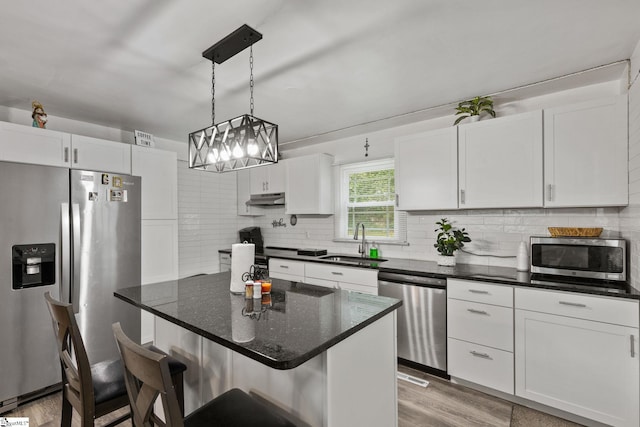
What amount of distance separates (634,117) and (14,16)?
12.6ft

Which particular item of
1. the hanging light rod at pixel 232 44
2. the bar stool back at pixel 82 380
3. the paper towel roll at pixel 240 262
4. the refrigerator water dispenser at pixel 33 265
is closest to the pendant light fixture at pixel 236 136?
the hanging light rod at pixel 232 44

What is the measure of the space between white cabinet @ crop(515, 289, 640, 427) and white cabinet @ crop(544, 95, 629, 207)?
79cm

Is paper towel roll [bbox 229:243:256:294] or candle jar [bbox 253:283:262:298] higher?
paper towel roll [bbox 229:243:256:294]

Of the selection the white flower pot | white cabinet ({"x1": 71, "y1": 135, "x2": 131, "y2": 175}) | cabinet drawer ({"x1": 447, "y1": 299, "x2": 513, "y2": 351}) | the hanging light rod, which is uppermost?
the hanging light rod

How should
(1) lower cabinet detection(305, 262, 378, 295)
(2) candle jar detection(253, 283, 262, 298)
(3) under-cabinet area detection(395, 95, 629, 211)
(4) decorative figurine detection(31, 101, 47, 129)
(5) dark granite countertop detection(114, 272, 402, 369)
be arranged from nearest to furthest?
(5) dark granite countertop detection(114, 272, 402, 369) → (2) candle jar detection(253, 283, 262, 298) → (3) under-cabinet area detection(395, 95, 629, 211) → (4) decorative figurine detection(31, 101, 47, 129) → (1) lower cabinet detection(305, 262, 378, 295)

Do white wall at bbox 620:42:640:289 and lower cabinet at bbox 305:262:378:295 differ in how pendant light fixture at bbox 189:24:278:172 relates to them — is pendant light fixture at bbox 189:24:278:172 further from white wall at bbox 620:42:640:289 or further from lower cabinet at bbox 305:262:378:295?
white wall at bbox 620:42:640:289

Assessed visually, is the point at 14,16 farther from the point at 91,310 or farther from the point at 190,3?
the point at 91,310

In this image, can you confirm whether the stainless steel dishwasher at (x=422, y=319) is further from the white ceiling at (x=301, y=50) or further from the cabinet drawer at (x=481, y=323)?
the white ceiling at (x=301, y=50)

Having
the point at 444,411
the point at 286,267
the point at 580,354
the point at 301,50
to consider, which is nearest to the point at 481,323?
the point at 580,354

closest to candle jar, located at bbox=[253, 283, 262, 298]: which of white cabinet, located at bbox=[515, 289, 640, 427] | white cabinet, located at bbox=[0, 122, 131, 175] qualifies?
white cabinet, located at bbox=[515, 289, 640, 427]

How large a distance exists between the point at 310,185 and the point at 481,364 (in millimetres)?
2656

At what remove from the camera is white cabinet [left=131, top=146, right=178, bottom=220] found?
3.39 meters

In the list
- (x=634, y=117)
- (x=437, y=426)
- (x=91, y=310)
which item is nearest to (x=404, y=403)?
(x=437, y=426)

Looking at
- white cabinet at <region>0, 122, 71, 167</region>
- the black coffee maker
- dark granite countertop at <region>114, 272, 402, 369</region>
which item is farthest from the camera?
the black coffee maker
